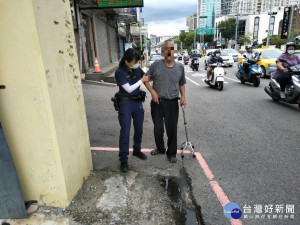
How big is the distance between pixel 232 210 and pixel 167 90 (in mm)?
1816

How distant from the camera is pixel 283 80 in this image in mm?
6441

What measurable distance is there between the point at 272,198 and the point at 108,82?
10.3 metres

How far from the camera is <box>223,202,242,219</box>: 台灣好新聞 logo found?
8.09 feet

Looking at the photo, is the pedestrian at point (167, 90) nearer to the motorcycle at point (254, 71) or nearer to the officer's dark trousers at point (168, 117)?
the officer's dark trousers at point (168, 117)

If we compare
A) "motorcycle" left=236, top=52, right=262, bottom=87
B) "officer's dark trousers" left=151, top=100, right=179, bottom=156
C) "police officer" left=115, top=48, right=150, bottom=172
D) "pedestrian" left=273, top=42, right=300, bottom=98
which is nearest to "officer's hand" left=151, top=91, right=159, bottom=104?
"officer's dark trousers" left=151, top=100, right=179, bottom=156

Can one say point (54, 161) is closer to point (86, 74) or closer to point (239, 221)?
point (239, 221)

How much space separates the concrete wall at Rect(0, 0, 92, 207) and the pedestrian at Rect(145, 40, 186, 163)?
1.20 meters

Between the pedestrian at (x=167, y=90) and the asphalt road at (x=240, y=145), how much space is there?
644mm

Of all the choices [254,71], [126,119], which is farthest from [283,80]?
[126,119]

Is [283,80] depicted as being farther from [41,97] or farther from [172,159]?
[41,97]

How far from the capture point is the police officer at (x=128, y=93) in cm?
307

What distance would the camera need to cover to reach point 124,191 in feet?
9.24

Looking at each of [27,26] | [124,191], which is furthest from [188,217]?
[27,26]

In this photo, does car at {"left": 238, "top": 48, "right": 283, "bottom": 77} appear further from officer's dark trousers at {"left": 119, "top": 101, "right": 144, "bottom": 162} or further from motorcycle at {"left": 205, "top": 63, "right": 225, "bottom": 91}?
officer's dark trousers at {"left": 119, "top": 101, "right": 144, "bottom": 162}
